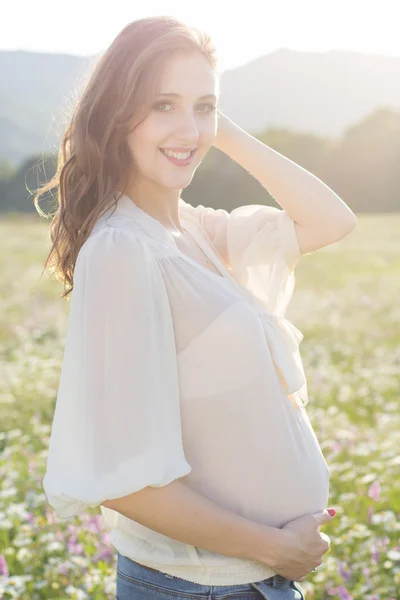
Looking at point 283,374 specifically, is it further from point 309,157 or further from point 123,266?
point 309,157

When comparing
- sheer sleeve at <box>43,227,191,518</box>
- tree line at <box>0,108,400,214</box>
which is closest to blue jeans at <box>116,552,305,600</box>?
sheer sleeve at <box>43,227,191,518</box>

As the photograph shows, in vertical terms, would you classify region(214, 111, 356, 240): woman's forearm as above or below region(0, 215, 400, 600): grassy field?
above

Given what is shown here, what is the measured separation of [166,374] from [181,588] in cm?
54

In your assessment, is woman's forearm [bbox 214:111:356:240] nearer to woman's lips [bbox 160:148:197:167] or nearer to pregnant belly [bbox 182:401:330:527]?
woman's lips [bbox 160:148:197:167]

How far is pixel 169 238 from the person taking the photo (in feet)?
6.17

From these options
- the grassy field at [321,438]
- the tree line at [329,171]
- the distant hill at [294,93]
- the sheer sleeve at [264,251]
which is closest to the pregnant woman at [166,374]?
the sheer sleeve at [264,251]

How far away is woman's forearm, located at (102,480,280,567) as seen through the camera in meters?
1.63

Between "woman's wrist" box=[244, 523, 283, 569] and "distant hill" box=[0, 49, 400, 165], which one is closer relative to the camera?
"woman's wrist" box=[244, 523, 283, 569]

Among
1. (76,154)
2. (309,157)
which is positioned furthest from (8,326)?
(309,157)

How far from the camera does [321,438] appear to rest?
15.8 ft

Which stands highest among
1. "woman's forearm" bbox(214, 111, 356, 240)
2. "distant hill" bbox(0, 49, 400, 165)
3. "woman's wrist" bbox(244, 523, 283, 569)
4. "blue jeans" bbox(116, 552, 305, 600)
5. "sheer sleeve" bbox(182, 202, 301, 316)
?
"woman's forearm" bbox(214, 111, 356, 240)

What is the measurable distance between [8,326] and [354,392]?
4.84 m

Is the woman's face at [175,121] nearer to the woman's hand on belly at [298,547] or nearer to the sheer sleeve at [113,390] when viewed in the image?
the sheer sleeve at [113,390]

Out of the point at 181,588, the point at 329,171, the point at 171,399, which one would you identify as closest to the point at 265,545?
the point at 181,588
